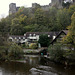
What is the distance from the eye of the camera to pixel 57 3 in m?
91.3

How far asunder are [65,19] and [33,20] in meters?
20.0

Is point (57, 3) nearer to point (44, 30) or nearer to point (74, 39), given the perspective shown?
point (44, 30)

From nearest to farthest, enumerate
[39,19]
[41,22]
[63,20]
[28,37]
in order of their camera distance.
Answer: [28,37]
[63,20]
[41,22]
[39,19]

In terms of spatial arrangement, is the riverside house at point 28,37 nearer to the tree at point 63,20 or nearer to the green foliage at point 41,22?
the green foliage at point 41,22

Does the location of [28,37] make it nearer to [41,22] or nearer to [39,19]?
[41,22]

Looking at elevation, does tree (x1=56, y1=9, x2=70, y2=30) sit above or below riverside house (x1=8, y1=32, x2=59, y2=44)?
above

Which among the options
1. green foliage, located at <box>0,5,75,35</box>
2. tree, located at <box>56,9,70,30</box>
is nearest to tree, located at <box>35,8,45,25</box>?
green foliage, located at <box>0,5,75,35</box>

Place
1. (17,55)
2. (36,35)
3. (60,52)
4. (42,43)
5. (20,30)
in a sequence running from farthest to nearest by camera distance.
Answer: (20,30), (36,35), (42,43), (17,55), (60,52)

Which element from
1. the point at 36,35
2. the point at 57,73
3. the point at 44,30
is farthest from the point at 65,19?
the point at 57,73

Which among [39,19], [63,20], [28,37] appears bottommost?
[28,37]

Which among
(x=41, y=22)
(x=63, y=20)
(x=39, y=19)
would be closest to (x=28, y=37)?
(x=41, y=22)

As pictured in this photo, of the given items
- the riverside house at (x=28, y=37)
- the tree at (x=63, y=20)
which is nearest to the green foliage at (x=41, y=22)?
the tree at (x=63, y=20)

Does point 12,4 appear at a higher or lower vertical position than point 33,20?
higher

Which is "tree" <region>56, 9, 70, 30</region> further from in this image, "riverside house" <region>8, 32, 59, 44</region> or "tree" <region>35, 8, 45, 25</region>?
"tree" <region>35, 8, 45, 25</region>
